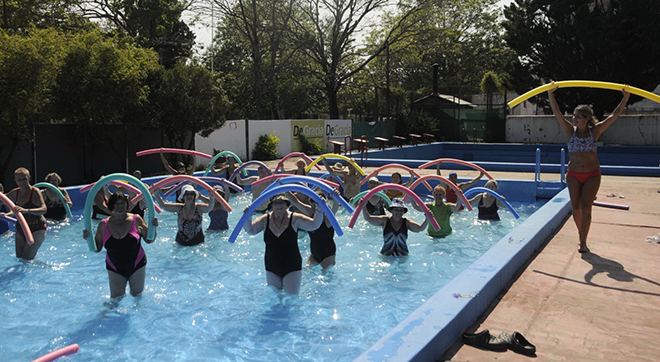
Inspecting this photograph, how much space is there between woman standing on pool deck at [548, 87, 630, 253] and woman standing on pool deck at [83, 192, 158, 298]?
5.37 metres

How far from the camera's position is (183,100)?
20.3 m

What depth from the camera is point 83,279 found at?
29.0 feet

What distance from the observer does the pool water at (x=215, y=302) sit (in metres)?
6.20

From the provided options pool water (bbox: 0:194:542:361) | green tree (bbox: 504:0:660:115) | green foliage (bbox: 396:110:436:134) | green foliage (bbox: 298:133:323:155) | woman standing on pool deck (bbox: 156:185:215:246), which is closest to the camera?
pool water (bbox: 0:194:542:361)

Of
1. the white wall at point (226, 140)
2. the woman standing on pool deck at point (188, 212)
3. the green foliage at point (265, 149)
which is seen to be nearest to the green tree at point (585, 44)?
the green foliage at point (265, 149)

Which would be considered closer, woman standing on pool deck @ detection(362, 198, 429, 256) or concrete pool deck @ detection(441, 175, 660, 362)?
concrete pool deck @ detection(441, 175, 660, 362)

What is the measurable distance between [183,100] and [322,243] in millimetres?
13528

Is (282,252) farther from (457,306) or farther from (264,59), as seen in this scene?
(264,59)

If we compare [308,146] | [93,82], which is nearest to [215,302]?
[93,82]

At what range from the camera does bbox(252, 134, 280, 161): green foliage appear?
88.0 feet

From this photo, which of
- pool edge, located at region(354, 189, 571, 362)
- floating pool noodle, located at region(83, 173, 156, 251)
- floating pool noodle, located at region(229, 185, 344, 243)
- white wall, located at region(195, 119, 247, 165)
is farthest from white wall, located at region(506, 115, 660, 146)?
floating pool noodle, located at region(83, 173, 156, 251)

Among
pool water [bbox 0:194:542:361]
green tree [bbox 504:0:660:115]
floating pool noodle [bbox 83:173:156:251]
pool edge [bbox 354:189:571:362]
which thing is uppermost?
green tree [bbox 504:0:660:115]

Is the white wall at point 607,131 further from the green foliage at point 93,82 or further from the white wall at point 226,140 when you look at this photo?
the green foliage at point 93,82

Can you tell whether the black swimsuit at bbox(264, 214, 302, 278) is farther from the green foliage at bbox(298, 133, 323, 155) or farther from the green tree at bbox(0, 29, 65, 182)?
the green foliage at bbox(298, 133, 323, 155)
